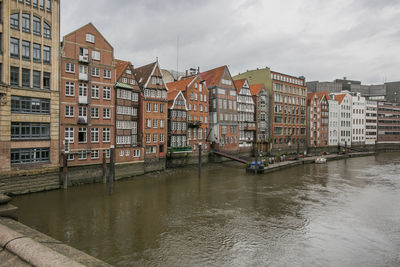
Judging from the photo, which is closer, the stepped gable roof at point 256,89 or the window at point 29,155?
the window at point 29,155

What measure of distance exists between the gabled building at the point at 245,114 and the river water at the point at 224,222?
90.8 ft

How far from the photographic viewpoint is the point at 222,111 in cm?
5931

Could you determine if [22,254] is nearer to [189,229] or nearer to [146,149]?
[189,229]

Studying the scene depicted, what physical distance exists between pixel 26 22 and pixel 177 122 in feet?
88.0

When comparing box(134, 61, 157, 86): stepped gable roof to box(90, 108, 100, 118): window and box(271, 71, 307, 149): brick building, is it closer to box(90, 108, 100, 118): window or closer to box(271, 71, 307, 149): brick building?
box(90, 108, 100, 118): window

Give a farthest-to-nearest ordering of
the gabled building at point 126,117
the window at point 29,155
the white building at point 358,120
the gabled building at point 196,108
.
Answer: the white building at point 358,120, the gabled building at point 196,108, the gabled building at point 126,117, the window at point 29,155

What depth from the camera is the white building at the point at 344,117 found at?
9219cm

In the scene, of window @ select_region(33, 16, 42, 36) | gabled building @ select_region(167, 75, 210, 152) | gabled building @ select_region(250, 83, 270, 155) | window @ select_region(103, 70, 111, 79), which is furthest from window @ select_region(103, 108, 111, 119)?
gabled building @ select_region(250, 83, 270, 155)

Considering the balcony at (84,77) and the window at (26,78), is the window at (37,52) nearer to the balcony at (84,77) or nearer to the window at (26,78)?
the window at (26,78)

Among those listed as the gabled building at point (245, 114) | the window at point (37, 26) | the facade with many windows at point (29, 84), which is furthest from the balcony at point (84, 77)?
the gabled building at point (245, 114)

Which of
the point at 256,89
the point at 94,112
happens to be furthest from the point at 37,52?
the point at 256,89

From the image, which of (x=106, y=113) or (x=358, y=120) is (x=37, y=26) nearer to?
(x=106, y=113)

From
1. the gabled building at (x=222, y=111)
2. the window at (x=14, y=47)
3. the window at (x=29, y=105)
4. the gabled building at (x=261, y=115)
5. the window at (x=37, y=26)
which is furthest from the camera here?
the gabled building at (x=261, y=115)

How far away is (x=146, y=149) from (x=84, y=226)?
2291 cm
